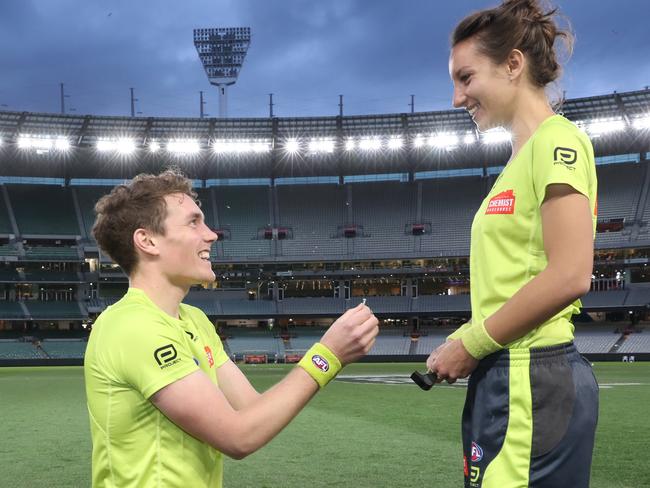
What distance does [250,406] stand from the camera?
2352 millimetres

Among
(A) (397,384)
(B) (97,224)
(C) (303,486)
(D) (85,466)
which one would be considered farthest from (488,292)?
(A) (397,384)

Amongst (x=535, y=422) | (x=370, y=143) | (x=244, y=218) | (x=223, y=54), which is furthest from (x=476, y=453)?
(x=223, y=54)

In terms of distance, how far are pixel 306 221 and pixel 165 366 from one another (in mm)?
54501

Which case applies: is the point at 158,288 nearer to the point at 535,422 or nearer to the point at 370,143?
the point at 535,422

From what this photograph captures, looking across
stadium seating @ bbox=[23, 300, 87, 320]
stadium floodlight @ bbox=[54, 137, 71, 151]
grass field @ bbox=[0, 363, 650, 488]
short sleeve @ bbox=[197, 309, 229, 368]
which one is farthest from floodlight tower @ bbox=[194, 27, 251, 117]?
short sleeve @ bbox=[197, 309, 229, 368]

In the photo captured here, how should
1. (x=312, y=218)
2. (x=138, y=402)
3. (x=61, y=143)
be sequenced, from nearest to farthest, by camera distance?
(x=138, y=402), (x=61, y=143), (x=312, y=218)

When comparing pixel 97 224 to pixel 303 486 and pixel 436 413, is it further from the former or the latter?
pixel 436 413

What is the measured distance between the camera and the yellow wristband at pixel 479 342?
210 centimetres

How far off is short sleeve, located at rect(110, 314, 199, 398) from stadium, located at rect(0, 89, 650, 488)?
131ft

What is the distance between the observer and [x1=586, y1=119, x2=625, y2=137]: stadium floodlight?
1795 inches

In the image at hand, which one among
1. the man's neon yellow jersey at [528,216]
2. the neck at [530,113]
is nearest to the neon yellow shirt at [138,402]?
the man's neon yellow jersey at [528,216]

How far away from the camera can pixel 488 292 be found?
2.27 m

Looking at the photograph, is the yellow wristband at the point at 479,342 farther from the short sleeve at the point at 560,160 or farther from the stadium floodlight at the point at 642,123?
the stadium floodlight at the point at 642,123

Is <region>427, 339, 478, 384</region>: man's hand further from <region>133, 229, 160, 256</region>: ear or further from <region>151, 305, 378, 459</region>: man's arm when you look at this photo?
<region>133, 229, 160, 256</region>: ear
